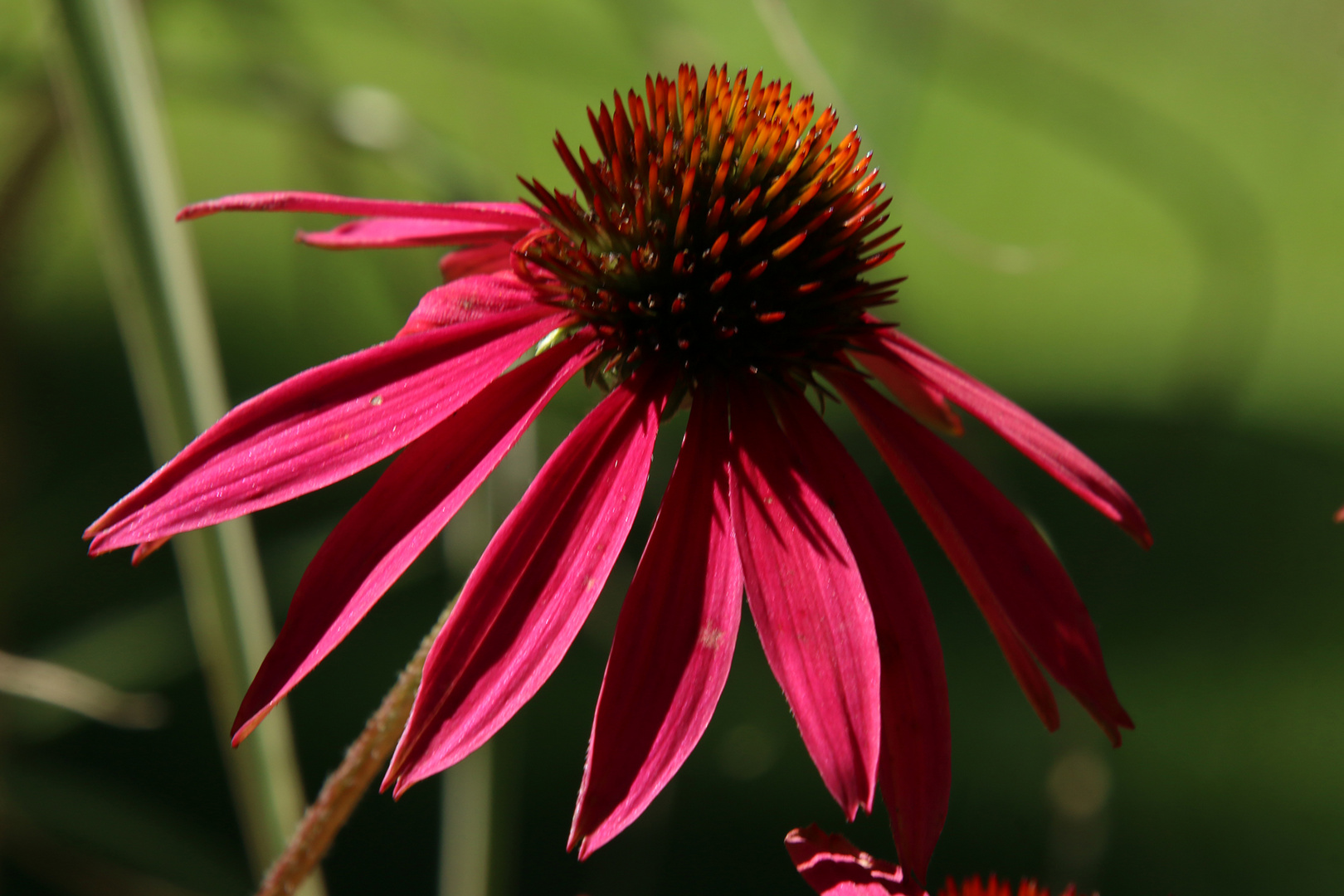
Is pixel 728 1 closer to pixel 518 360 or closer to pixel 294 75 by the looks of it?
pixel 294 75

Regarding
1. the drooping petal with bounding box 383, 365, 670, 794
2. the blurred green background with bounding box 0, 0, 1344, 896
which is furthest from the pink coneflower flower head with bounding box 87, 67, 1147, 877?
the blurred green background with bounding box 0, 0, 1344, 896

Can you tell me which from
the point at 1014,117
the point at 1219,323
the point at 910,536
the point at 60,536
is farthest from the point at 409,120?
the point at 1014,117

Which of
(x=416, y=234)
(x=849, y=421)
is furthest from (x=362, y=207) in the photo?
(x=849, y=421)

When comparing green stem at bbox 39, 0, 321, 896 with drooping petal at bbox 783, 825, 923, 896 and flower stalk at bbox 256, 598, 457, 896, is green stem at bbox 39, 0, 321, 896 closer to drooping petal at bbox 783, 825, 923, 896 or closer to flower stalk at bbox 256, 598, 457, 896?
flower stalk at bbox 256, 598, 457, 896

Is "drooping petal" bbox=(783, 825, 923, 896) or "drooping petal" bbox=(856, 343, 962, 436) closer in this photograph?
"drooping petal" bbox=(783, 825, 923, 896)

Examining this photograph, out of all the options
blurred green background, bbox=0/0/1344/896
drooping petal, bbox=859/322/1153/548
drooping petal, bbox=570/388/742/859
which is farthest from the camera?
blurred green background, bbox=0/0/1344/896

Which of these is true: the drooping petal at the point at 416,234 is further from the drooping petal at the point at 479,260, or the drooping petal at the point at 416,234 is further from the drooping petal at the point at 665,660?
the drooping petal at the point at 665,660

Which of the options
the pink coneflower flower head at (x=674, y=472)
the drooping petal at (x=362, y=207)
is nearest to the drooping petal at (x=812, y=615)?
the pink coneflower flower head at (x=674, y=472)

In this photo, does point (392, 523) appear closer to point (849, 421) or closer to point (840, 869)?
point (840, 869)
